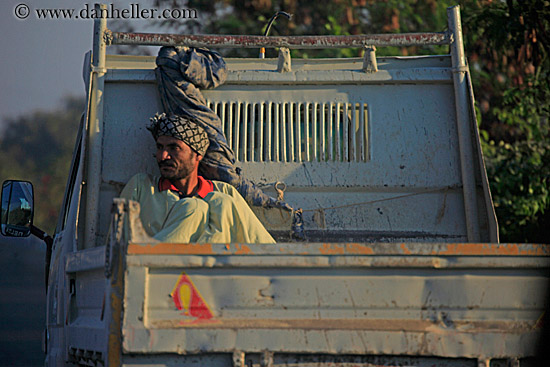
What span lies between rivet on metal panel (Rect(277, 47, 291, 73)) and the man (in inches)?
28.4

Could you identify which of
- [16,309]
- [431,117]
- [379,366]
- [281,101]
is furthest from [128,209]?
[16,309]

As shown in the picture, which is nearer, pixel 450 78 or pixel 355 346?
pixel 355 346

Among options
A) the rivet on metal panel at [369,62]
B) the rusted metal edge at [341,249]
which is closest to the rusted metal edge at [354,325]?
the rusted metal edge at [341,249]

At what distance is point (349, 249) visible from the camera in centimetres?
263

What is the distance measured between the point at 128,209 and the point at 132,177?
134 centimetres

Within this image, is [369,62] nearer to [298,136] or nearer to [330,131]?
[330,131]

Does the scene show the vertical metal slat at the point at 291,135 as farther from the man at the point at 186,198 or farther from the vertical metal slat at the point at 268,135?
the man at the point at 186,198

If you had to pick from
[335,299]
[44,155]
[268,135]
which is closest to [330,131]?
[268,135]

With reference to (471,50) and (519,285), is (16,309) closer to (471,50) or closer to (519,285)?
(471,50)

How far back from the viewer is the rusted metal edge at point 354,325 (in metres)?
2.56

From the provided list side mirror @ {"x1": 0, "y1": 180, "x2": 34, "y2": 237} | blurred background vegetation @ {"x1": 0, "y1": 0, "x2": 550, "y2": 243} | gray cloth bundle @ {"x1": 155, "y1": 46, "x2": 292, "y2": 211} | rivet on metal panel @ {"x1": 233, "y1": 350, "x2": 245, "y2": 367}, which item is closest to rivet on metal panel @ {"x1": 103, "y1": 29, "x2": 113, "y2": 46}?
gray cloth bundle @ {"x1": 155, "y1": 46, "x2": 292, "y2": 211}

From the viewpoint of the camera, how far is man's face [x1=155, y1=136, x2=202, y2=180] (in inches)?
153

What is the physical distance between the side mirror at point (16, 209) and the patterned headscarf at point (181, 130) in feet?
3.04

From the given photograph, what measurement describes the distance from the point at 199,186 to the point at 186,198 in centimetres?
56
